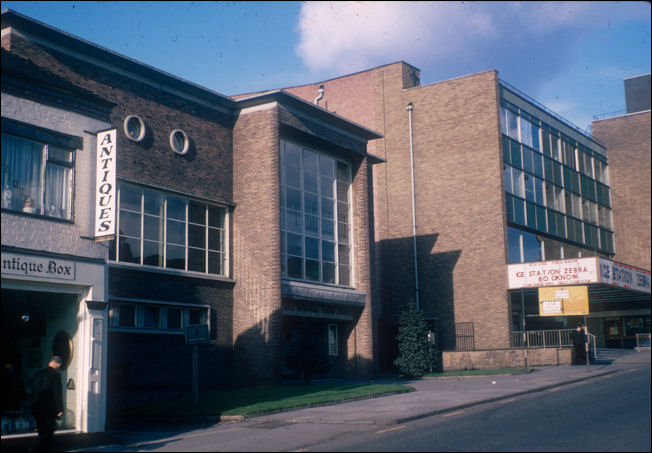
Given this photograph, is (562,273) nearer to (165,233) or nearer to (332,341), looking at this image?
(332,341)

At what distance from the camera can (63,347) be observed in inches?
621

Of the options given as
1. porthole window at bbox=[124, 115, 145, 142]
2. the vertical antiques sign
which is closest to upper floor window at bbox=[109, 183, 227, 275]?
porthole window at bbox=[124, 115, 145, 142]

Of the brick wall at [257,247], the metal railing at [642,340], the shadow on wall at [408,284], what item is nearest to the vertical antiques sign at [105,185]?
the brick wall at [257,247]

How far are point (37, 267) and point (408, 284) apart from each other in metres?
26.6

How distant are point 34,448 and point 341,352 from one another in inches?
752

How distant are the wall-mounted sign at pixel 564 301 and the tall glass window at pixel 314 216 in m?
8.52

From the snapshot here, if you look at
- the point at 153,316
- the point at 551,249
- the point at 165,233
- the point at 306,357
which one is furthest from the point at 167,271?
the point at 551,249

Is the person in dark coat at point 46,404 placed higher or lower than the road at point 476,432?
higher

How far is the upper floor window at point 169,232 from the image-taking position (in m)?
23.2

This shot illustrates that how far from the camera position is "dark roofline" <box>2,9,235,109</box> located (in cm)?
2050

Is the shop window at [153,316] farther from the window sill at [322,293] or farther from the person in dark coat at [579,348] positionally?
the person in dark coat at [579,348]

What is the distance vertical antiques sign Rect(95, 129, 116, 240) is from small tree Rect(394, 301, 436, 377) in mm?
19135

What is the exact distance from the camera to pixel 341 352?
3067 centimetres

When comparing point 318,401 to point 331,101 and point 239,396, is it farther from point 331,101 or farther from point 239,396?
point 331,101
